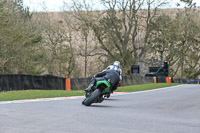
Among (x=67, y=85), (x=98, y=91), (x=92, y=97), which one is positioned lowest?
(x=67, y=85)

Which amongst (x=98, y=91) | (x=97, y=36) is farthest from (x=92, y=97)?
(x=97, y=36)

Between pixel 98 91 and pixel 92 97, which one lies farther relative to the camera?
pixel 98 91

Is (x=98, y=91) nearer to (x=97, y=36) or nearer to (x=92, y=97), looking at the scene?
(x=92, y=97)

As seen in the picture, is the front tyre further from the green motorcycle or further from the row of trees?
the row of trees

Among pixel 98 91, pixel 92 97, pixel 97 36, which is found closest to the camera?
pixel 92 97

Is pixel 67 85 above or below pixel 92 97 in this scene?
below

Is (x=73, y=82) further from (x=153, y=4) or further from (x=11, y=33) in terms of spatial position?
(x=153, y=4)

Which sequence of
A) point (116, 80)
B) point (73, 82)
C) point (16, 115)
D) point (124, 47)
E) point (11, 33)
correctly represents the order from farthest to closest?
point (124, 47) → point (11, 33) → point (73, 82) → point (116, 80) → point (16, 115)

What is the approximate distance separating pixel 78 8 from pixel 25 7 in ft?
21.4

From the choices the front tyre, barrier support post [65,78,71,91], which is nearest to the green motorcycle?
the front tyre

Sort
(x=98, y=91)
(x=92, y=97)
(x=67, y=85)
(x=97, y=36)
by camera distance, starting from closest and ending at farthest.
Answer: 1. (x=92, y=97)
2. (x=98, y=91)
3. (x=67, y=85)
4. (x=97, y=36)

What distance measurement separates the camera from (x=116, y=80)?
476 inches

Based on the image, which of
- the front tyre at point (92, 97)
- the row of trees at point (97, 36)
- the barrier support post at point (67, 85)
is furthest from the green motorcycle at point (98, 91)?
the row of trees at point (97, 36)

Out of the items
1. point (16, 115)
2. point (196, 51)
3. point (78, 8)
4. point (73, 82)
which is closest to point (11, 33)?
point (73, 82)
